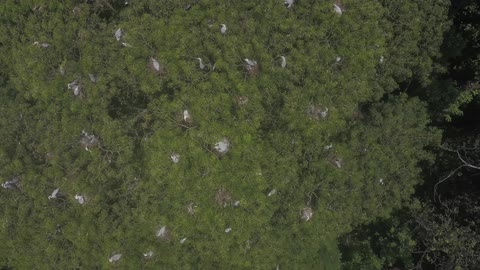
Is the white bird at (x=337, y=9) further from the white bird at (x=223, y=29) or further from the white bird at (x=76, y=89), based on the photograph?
the white bird at (x=76, y=89)

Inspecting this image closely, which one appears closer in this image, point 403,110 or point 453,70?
point 403,110

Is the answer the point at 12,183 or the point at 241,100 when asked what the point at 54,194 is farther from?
the point at 241,100

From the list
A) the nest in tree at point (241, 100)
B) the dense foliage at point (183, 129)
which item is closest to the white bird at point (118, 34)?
the dense foliage at point (183, 129)

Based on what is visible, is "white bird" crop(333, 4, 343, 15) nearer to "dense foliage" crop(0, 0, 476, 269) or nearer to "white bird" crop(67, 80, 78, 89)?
"dense foliage" crop(0, 0, 476, 269)

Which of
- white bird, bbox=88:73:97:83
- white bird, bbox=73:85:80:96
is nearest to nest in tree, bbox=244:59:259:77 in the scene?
white bird, bbox=88:73:97:83

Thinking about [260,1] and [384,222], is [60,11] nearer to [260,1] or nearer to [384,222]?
[260,1]

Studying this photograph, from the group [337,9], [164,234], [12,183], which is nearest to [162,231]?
[164,234]

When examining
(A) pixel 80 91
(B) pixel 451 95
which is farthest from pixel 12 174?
(B) pixel 451 95
